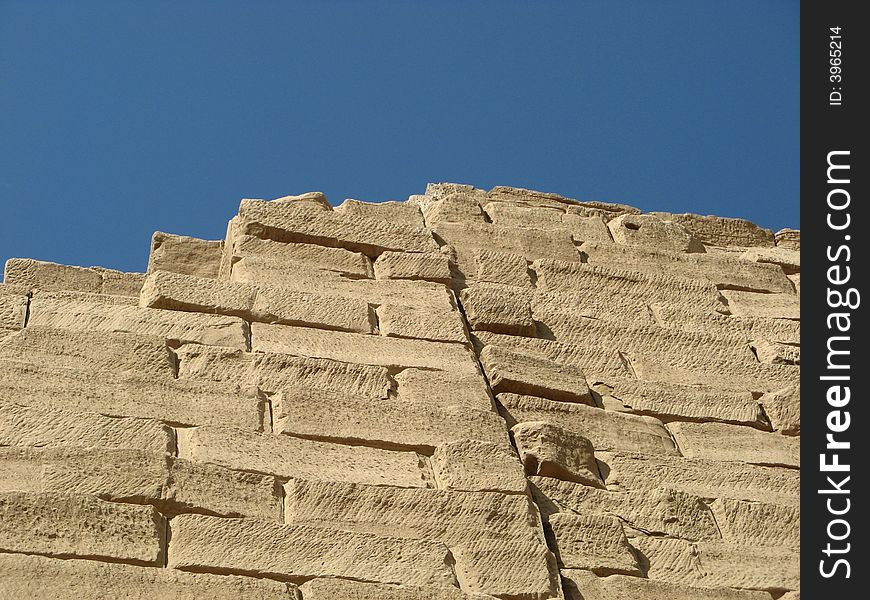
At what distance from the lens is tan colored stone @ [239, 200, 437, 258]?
7398 millimetres

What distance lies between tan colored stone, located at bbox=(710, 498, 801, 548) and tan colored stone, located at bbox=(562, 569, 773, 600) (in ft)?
1.50

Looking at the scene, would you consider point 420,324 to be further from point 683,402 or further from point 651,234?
point 651,234

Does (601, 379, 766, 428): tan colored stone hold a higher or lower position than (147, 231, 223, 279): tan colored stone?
lower

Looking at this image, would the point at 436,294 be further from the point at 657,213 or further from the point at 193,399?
the point at 657,213

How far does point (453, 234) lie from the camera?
316 inches

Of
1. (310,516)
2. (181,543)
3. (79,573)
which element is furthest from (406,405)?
(79,573)

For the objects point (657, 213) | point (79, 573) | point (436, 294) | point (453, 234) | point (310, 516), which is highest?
point (657, 213)

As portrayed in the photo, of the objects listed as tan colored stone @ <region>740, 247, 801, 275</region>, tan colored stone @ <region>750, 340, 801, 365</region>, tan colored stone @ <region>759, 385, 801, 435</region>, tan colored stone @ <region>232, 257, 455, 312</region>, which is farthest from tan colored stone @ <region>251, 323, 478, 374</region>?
tan colored stone @ <region>740, 247, 801, 275</region>

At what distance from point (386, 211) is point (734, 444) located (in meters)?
2.67

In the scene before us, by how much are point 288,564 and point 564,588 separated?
1050 millimetres

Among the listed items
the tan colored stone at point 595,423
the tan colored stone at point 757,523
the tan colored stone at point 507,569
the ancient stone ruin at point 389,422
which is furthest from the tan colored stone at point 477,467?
the tan colored stone at point 757,523

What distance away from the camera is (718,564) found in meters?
5.68

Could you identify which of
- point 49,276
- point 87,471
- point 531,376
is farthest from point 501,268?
point 87,471

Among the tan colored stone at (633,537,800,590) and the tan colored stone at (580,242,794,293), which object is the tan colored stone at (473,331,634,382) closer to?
the tan colored stone at (580,242,794,293)
